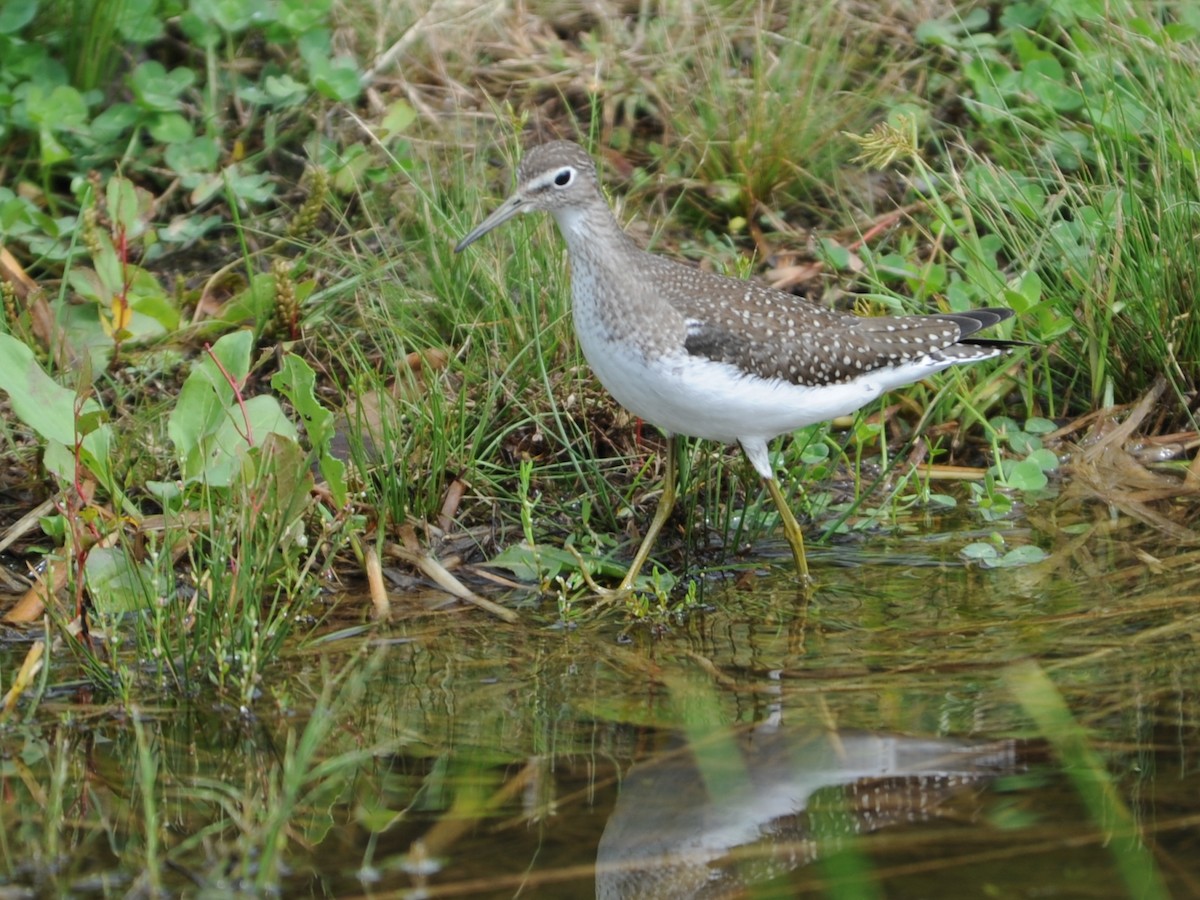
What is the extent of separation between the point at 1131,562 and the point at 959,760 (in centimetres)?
193

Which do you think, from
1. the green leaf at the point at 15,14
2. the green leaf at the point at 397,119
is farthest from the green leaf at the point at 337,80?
the green leaf at the point at 15,14

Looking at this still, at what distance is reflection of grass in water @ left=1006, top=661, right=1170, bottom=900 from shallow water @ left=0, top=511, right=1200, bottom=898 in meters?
0.01

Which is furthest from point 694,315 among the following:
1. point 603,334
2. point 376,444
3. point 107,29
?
point 107,29

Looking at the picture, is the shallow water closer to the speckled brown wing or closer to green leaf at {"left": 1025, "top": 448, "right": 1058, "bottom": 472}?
green leaf at {"left": 1025, "top": 448, "right": 1058, "bottom": 472}

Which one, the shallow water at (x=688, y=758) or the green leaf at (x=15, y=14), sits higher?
the green leaf at (x=15, y=14)

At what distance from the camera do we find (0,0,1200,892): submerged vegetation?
5.92m

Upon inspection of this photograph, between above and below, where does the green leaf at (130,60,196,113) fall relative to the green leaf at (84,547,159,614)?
above

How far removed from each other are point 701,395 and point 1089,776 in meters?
1.99

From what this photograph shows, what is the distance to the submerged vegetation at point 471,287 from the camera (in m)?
5.92

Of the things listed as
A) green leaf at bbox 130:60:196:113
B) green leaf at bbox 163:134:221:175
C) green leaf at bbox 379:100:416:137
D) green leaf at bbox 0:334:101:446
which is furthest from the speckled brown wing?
green leaf at bbox 130:60:196:113

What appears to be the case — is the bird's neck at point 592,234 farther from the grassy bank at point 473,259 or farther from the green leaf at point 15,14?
the green leaf at point 15,14

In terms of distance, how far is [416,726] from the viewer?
528 centimetres

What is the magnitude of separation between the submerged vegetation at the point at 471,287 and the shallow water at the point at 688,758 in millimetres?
117

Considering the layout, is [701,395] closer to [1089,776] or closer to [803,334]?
[803,334]
